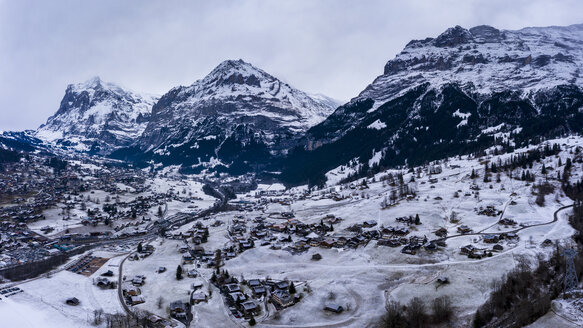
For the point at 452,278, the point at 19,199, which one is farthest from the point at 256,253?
the point at 19,199

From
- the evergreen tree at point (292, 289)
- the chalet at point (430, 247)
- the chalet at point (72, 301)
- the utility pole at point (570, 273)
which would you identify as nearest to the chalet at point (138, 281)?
the chalet at point (72, 301)

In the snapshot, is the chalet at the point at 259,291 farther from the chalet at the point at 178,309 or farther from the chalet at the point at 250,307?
the chalet at the point at 178,309

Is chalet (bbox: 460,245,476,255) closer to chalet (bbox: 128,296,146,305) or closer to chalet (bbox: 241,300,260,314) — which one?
chalet (bbox: 241,300,260,314)

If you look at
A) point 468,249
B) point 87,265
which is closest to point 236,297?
point 87,265

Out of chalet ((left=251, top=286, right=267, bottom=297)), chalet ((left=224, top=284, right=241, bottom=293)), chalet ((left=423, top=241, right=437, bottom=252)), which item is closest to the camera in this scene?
chalet ((left=251, top=286, right=267, bottom=297))

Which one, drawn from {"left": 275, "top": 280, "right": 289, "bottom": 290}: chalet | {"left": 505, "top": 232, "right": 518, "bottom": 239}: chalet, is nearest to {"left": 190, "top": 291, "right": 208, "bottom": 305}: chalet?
{"left": 275, "top": 280, "right": 289, "bottom": 290}: chalet

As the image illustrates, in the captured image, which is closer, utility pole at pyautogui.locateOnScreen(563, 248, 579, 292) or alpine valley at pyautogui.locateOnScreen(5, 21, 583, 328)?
utility pole at pyautogui.locateOnScreen(563, 248, 579, 292)

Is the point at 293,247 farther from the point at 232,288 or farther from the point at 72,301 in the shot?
the point at 72,301

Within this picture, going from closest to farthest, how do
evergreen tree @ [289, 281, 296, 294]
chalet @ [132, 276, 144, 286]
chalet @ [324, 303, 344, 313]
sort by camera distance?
chalet @ [324, 303, 344, 313]
evergreen tree @ [289, 281, 296, 294]
chalet @ [132, 276, 144, 286]

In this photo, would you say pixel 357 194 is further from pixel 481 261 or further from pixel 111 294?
pixel 111 294
